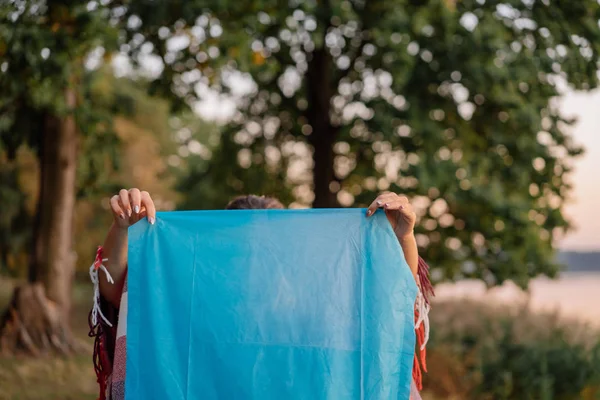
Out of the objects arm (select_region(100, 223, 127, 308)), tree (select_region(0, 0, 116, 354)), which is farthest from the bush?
arm (select_region(100, 223, 127, 308))

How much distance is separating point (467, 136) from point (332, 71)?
280 cm

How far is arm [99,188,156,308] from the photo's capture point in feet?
9.41

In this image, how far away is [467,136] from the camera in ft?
38.2

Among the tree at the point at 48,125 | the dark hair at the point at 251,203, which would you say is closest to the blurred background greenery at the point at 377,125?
the tree at the point at 48,125

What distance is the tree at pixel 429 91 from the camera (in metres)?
9.27

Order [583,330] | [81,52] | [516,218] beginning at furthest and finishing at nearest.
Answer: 1. [516,218]
2. [583,330]
3. [81,52]


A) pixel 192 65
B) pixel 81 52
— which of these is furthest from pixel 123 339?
pixel 192 65

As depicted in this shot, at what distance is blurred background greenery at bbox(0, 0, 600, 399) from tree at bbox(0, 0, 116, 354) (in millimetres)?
24

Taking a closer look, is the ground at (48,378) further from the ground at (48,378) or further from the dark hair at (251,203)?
the dark hair at (251,203)

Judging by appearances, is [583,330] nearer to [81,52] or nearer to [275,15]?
[275,15]

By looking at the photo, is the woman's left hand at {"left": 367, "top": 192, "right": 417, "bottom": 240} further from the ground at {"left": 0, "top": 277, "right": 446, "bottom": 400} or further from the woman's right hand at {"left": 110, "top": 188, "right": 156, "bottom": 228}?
the ground at {"left": 0, "top": 277, "right": 446, "bottom": 400}

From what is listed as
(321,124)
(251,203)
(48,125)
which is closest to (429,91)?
(321,124)

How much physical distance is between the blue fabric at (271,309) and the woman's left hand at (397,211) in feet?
0.14

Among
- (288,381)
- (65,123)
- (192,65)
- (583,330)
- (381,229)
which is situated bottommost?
(583,330)
